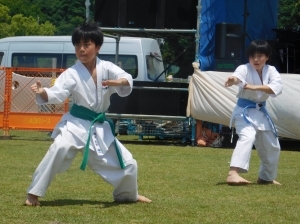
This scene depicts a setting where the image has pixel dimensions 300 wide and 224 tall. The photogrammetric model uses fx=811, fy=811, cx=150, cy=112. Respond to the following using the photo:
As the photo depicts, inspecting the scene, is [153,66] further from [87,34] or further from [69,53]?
[87,34]

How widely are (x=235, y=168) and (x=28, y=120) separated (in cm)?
830

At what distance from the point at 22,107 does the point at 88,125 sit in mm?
9820

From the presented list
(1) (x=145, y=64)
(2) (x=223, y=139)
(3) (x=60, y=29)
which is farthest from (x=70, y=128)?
Result: (3) (x=60, y=29)

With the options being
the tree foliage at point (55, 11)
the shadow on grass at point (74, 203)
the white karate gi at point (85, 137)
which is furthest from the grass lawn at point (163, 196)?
the tree foliage at point (55, 11)

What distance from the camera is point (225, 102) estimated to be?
14.0 meters

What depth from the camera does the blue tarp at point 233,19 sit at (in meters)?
14.8

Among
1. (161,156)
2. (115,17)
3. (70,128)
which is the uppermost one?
(115,17)

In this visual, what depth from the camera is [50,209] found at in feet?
19.4

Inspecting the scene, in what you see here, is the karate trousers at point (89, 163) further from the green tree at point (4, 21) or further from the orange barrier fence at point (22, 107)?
the green tree at point (4, 21)

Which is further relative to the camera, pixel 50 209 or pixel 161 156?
pixel 161 156

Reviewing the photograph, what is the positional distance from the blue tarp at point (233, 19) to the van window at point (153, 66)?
10.1ft

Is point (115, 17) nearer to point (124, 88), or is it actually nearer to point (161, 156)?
point (161, 156)

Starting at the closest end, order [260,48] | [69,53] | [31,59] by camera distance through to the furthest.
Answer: [260,48] < [69,53] < [31,59]

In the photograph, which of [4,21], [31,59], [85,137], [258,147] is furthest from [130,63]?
[4,21]
